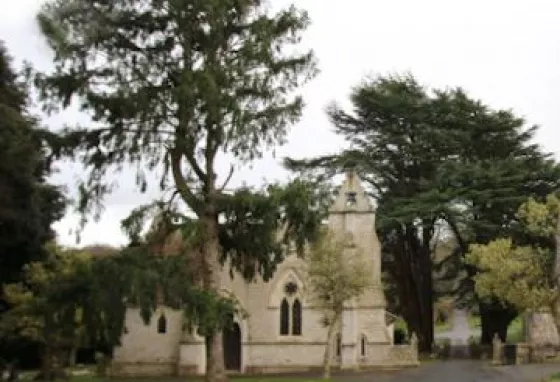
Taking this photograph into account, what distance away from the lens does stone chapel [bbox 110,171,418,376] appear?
1686 inches

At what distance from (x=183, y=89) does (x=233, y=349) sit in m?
22.5

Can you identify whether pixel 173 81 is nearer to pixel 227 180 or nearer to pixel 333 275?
pixel 227 180

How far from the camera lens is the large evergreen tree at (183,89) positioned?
25.1 metres

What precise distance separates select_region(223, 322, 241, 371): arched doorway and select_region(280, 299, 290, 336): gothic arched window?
7.63 ft

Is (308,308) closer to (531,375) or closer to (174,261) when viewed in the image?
(531,375)

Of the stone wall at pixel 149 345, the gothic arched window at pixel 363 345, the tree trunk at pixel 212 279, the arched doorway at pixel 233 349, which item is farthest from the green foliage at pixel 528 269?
the stone wall at pixel 149 345

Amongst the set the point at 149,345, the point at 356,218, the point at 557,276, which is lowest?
the point at 149,345

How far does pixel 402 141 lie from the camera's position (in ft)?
169

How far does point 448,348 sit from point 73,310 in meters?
34.5

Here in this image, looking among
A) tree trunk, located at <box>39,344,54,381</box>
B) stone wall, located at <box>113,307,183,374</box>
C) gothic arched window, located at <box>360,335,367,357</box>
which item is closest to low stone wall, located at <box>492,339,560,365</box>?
gothic arched window, located at <box>360,335,367,357</box>

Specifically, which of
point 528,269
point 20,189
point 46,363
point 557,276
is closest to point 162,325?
point 46,363

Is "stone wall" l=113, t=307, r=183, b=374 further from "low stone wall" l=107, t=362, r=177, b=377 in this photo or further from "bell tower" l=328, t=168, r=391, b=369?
"bell tower" l=328, t=168, r=391, b=369

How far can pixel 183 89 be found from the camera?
24.5 m

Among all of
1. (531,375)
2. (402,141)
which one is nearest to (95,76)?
(531,375)
